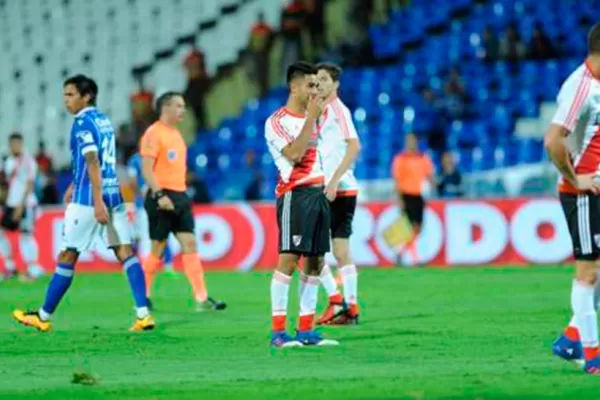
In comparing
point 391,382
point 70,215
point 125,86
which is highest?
point 125,86

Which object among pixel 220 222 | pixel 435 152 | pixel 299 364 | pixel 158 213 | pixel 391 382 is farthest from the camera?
pixel 435 152

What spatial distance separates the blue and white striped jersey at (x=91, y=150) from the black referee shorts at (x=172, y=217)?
265 cm

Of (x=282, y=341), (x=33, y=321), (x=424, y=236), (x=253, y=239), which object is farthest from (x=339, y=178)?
(x=424, y=236)

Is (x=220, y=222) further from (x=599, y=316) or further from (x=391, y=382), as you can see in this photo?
(x=391, y=382)

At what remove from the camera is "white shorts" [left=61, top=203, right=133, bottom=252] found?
13.8 meters

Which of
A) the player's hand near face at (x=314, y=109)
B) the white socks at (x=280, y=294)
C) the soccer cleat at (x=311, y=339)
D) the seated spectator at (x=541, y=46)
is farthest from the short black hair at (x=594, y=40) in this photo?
the seated spectator at (x=541, y=46)

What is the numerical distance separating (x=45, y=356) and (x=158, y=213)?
5.27 m

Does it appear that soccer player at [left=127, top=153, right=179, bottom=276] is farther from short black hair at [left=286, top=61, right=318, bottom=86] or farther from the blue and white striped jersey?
short black hair at [left=286, top=61, right=318, bottom=86]

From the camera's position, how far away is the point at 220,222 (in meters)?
26.0

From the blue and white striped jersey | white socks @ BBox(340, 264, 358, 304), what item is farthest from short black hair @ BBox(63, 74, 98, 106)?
white socks @ BBox(340, 264, 358, 304)

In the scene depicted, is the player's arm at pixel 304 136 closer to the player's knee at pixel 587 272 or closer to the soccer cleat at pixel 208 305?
the player's knee at pixel 587 272

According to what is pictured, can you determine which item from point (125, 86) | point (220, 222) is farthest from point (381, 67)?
point (220, 222)

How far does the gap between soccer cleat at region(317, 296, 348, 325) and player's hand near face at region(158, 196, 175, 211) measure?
96.3 inches

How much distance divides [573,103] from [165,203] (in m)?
7.21
